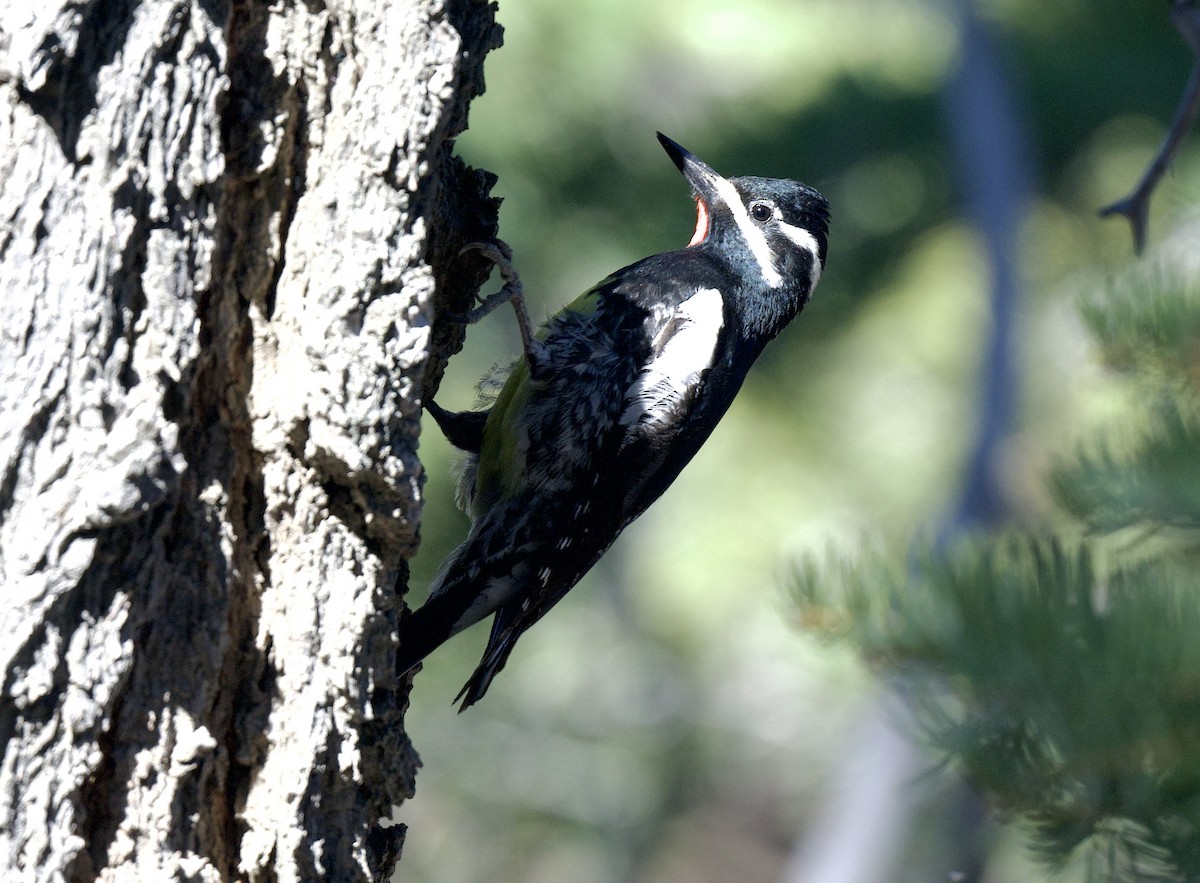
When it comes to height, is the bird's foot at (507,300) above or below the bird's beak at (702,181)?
below

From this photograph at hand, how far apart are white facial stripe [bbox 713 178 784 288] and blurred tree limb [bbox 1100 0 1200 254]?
0.89 meters

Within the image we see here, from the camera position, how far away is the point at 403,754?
5.41 ft

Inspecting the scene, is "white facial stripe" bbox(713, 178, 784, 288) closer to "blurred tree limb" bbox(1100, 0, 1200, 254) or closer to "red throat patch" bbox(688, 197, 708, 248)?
"red throat patch" bbox(688, 197, 708, 248)

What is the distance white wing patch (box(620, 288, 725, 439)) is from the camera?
2.52 m

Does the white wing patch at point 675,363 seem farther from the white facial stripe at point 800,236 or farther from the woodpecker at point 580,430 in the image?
the white facial stripe at point 800,236

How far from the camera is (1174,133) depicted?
6.73 feet

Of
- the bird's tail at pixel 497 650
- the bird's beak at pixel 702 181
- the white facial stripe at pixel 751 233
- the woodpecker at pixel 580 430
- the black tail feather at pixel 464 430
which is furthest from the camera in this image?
the bird's beak at pixel 702 181

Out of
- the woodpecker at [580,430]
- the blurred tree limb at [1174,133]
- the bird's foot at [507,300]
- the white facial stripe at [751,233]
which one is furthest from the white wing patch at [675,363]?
the blurred tree limb at [1174,133]

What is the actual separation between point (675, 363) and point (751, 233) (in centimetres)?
56

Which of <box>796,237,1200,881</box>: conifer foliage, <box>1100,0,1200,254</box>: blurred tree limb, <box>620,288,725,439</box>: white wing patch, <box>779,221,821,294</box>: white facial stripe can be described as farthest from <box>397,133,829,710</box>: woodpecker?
<box>1100,0,1200,254</box>: blurred tree limb

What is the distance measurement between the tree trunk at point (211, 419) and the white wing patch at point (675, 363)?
3.05 ft

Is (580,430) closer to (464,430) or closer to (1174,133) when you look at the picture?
(464,430)

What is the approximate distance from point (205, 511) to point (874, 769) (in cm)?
498

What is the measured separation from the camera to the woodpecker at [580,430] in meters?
2.44
